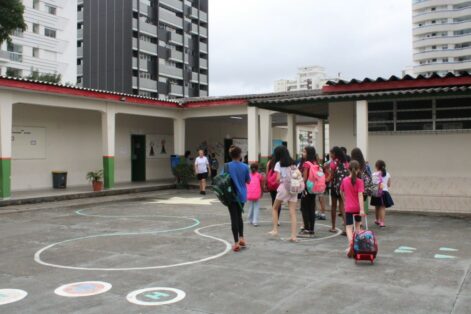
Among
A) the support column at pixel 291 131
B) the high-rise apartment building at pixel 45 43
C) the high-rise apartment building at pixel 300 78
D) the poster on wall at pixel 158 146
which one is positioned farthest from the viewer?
the high-rise apartment building at pixel 300 78

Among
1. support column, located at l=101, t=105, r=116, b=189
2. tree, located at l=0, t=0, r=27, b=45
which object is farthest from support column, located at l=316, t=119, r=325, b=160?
tree, located at l=0, t=0, r=27, b=45

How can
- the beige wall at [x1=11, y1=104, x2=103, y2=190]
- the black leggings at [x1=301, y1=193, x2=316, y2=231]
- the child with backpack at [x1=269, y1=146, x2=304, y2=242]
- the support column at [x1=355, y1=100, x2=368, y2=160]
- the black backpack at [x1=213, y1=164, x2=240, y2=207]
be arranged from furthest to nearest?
1. the beige wall at [x1=11, y1=104, x2=103, y2=190]
2. the support column at [x1=355, y1=100, x2=368, y2=160]
3. the black leggings at [x1=301, y1=193, x2=316, y2=231]
4. the child with backpack at [x1=269, y1=146, x2=304, y2=242]
5. the black backpack at [x1=213, y1=164, x2=240, y2=207]

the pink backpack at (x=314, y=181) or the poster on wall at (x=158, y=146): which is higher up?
the poster on wall at (x=158, y=146)

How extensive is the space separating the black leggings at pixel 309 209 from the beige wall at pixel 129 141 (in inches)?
545

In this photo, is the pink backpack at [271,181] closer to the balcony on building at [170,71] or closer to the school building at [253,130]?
the school building at [253,130]

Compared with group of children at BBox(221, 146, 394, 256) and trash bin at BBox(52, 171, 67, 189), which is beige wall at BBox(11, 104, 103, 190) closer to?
trash bin at BBox(52, 171, 67, 189)

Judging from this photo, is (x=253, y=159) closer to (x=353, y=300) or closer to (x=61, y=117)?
(x=61, y=117)

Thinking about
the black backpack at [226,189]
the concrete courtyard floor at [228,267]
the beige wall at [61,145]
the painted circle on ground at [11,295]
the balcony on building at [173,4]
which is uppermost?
the balcony on building at [173,4]

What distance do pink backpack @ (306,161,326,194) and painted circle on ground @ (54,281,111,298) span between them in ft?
13.5

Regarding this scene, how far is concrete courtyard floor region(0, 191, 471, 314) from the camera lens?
16.5 feet

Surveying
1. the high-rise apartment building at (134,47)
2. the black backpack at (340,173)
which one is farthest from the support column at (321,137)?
the high-rise apartment building at (134,47)

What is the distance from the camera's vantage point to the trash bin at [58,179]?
18031 millimetres

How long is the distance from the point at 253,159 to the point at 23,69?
44377 millimetres

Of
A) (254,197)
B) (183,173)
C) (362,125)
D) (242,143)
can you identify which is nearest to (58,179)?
(183,173)
